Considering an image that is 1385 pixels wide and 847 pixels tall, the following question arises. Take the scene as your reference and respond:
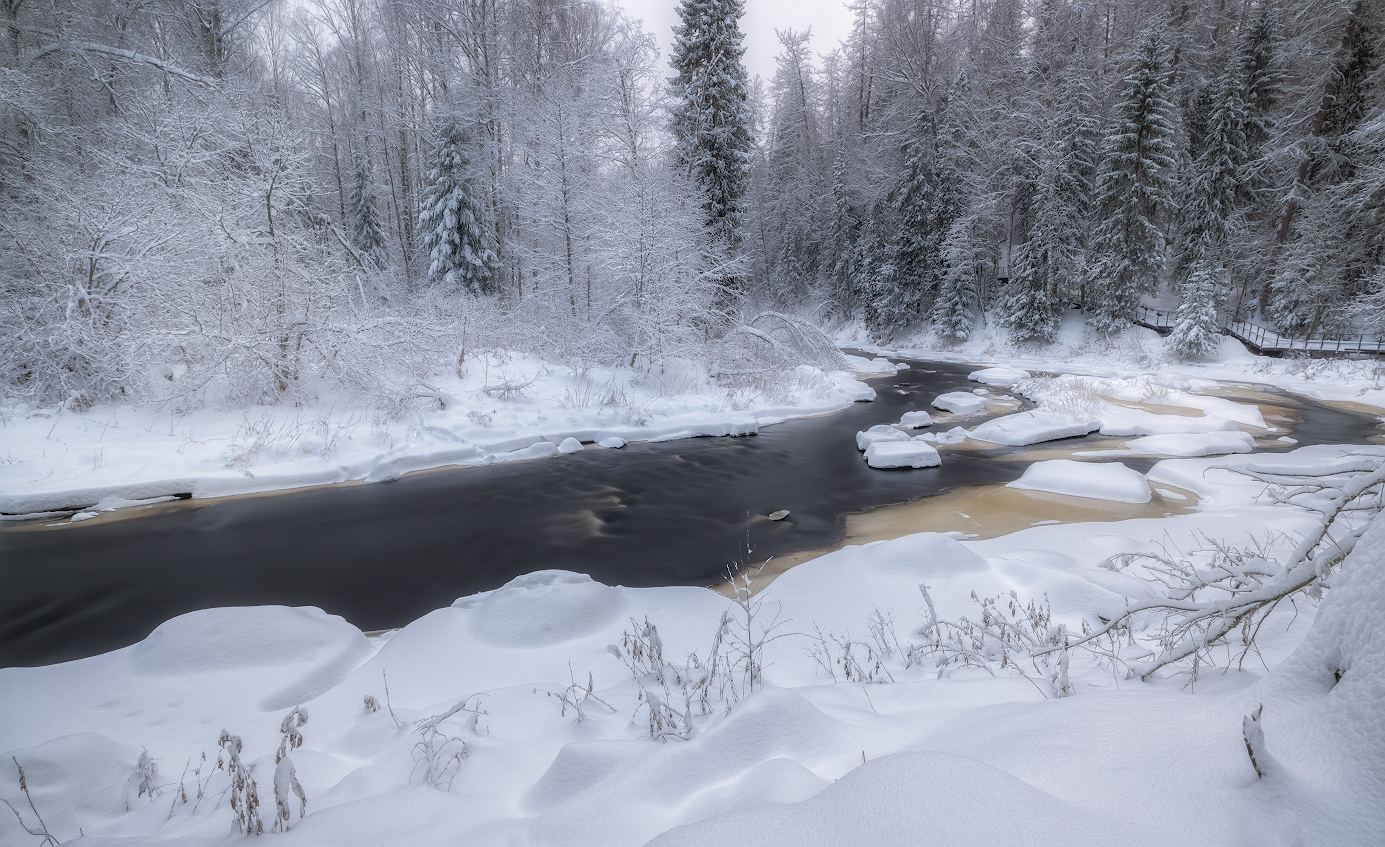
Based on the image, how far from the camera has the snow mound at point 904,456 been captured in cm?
1085

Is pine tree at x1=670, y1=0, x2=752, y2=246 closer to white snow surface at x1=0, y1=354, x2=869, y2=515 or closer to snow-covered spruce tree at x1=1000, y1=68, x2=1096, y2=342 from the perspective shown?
white snow surface at x1=0, y1=354, x2=869, y2=515

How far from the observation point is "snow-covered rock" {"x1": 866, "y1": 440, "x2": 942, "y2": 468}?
1085 centimetres

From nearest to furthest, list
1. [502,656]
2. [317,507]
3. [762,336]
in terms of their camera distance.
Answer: [502,656] → [317,507] → [762,336]

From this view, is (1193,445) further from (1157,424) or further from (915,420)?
(915,420)

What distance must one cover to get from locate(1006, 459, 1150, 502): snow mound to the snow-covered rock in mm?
1703

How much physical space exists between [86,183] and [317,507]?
8.04 meters

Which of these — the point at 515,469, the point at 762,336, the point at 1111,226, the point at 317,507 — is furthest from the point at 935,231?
the point at 317,507

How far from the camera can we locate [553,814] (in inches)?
83.3

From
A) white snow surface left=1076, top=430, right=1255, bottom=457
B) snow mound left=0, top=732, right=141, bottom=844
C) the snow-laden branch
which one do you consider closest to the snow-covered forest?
the snow-laden branch

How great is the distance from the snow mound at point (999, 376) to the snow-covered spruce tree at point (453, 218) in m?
19.6

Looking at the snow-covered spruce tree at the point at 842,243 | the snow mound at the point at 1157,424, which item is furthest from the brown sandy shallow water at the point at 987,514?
the snow-covered spruce tree at the point at 842,243

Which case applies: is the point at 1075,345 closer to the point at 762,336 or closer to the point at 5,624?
the point at 762,336

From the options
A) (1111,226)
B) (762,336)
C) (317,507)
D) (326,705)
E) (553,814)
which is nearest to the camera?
(553,814)

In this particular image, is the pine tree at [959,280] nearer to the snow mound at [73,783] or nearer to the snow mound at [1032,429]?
the snow mound at [1032,429]
